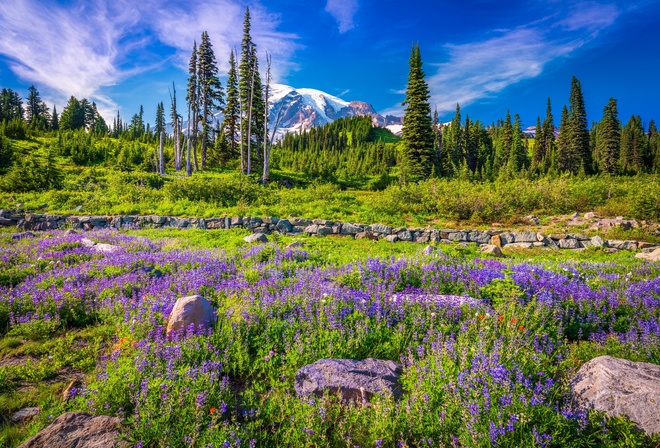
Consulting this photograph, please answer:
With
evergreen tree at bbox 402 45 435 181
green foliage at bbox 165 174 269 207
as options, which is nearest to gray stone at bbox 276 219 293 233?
green foliage at bbox 165 174 269 207

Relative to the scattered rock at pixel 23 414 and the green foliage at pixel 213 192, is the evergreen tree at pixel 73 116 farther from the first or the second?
the scattered rock at pixel 23 414

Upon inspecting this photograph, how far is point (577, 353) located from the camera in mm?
4125

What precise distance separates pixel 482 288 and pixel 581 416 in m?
3.21

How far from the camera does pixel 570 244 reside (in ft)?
43.2

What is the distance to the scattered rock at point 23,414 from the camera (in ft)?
10.3

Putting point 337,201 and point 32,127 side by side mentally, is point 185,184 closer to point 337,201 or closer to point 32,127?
point 337,201

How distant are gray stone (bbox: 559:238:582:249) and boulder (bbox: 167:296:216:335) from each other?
48.0ft

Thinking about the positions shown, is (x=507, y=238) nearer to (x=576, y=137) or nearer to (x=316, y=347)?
(x=316, y=347)

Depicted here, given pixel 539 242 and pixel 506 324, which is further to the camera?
pixel 539 242

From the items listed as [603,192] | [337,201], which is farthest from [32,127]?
[603,192]

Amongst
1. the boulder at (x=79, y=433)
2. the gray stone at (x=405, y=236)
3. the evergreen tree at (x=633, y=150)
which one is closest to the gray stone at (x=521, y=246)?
the gray stone at (x=405, y=236)

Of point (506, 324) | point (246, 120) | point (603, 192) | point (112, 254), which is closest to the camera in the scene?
point (506, 324)

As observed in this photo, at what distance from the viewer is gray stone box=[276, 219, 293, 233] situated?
1483 centimetres

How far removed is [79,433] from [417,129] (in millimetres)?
41361
